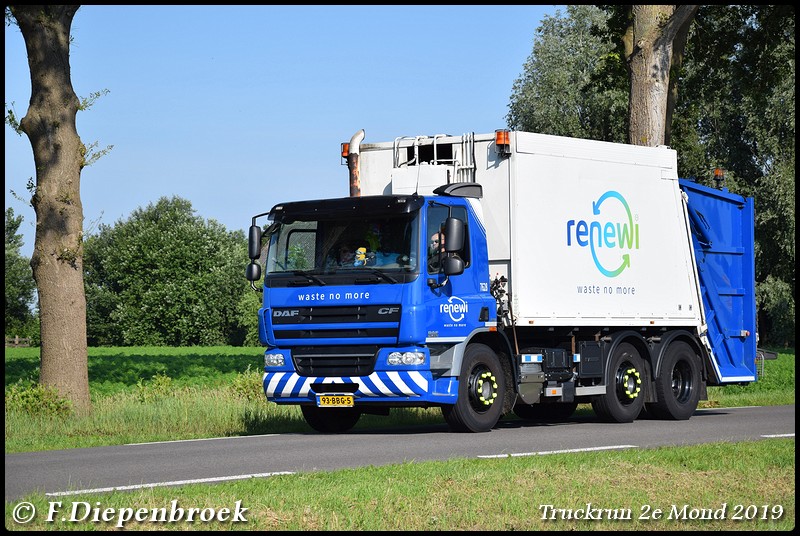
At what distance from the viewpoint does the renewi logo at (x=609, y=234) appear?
1672 centimetres

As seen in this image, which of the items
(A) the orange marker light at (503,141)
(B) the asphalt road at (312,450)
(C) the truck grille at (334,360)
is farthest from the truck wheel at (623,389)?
(C) the truck grille at (334,360)

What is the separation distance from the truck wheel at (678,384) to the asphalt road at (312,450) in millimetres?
728

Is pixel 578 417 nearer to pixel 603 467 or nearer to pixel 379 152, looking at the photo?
pixel 379 152

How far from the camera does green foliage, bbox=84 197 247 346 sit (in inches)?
3529

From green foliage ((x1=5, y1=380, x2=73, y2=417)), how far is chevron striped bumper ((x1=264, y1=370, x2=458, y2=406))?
4.33 m

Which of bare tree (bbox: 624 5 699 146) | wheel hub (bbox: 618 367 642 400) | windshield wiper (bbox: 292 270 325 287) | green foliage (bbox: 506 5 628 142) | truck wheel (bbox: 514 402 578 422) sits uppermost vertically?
green foliage (bbox: 506 5 628 142)

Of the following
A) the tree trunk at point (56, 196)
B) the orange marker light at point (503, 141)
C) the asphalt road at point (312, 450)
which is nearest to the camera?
the asphalt road at point (312, 450)

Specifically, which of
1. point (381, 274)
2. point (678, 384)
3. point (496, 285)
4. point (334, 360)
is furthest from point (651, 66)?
point (334, 360)

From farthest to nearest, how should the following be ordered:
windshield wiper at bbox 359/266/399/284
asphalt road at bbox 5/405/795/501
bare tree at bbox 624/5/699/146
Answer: bare tree at bbox 624/5/699/146 < windshield wiper at bbox 359/266/399/284 < asphalt road at bbox 5/405/795/501

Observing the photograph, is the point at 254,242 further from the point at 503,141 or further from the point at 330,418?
the point at 503,141

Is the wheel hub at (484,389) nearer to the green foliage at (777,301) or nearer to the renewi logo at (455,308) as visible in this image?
the renewi logo at (455,308)

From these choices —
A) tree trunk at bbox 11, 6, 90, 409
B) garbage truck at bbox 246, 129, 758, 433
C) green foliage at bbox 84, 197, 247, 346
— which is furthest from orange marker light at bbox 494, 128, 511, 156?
green foliage at bbox 84, 197, 247, 346

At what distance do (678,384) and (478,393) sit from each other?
480cm

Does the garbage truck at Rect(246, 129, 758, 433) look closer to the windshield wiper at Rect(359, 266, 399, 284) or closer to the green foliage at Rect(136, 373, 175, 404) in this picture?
the windshield wiper at Rect(359, 266, 399, 284)
